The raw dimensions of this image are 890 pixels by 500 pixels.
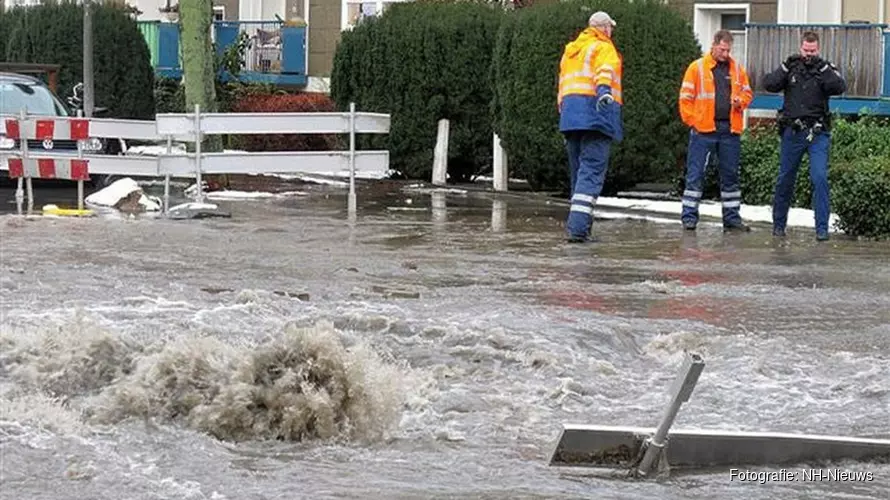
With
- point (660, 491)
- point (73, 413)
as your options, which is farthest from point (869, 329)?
point (73, 413)

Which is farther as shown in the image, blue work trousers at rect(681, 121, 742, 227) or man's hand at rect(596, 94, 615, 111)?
blue work trousers at rect(681, 121, 742, 227)

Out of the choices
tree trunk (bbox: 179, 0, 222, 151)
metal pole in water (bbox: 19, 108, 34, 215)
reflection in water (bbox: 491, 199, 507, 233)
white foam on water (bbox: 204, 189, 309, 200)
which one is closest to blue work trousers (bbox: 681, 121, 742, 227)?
reflection in water (bbox: 491, 199, 507, 233)

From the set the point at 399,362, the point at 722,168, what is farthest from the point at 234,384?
the point at 722,168

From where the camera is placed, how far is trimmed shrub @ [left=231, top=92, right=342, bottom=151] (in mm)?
26453

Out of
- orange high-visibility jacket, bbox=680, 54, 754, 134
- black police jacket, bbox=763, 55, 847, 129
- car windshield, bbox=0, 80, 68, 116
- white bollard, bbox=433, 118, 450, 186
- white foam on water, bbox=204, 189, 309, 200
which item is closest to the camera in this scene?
black police jacket, bbox=763, 55, 847, 129

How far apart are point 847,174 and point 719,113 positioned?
1.23 meters

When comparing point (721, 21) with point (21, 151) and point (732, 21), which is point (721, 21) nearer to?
point (732, 21)

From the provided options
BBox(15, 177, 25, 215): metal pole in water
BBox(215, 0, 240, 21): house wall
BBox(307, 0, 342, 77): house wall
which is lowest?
BBox(15, 177, 25, 215): metal pole in water

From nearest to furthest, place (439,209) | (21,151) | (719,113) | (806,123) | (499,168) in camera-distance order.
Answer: (806,123) → (719,113) → (21,151) → (439,209) → (499,168)

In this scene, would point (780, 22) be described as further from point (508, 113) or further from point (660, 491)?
point (660, 491)

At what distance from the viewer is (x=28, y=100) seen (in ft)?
69.8

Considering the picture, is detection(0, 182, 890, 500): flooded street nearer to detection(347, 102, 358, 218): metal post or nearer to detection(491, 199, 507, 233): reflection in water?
detection(491, 199, 507, 233): reflection in water

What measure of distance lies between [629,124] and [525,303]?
Answer: 8.75m

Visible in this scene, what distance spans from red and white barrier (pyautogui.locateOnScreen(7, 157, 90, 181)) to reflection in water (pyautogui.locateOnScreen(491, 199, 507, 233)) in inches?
153
